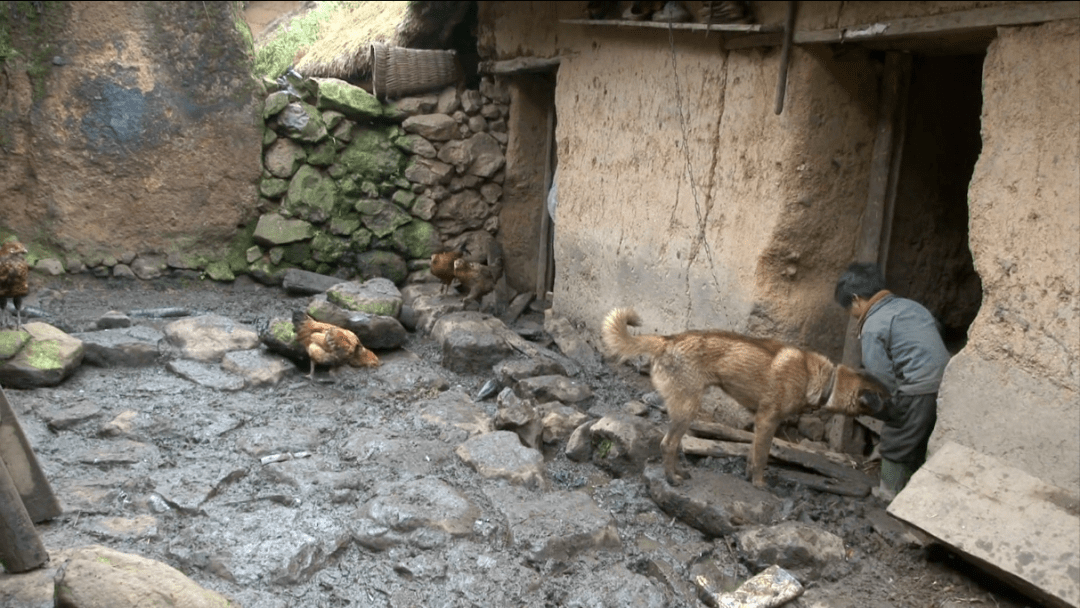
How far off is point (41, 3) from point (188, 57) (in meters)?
1.37

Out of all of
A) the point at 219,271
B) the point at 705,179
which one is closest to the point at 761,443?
the point at 705,179

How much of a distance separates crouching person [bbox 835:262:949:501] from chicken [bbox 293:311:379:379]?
389cm

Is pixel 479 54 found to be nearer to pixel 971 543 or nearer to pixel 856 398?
pixel 856 398

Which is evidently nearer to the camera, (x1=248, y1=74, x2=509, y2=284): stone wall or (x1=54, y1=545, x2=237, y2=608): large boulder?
(x1=54, y1=545, x2=237, y2=608): large boulder

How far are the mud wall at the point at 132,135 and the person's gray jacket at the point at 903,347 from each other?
22.2ft

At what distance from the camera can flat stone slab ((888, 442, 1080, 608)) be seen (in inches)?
156

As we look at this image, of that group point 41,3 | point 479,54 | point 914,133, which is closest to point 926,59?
point 914,133

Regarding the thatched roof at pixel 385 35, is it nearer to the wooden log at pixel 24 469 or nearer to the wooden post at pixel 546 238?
the wooden post at pixel 546 238

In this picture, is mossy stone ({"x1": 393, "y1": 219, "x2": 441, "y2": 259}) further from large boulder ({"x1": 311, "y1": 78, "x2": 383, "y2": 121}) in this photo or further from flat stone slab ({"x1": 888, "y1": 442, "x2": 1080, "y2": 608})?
flat stone slab ({"x1": 888, "y1": 442, "x2": 1080, "y2": 608})

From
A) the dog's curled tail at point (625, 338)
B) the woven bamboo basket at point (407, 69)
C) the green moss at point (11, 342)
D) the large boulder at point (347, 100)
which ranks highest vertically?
the woven bamboo basket at point (407, 69)

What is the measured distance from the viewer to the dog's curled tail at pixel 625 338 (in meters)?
5.30

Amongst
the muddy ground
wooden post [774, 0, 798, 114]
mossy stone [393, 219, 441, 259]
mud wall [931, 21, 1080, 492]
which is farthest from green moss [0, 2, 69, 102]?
mud wall [931, 21, 1080, 492]

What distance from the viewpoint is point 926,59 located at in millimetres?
6047

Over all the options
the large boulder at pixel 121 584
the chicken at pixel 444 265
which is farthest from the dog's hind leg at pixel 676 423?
the chicken at pixel 444 265
